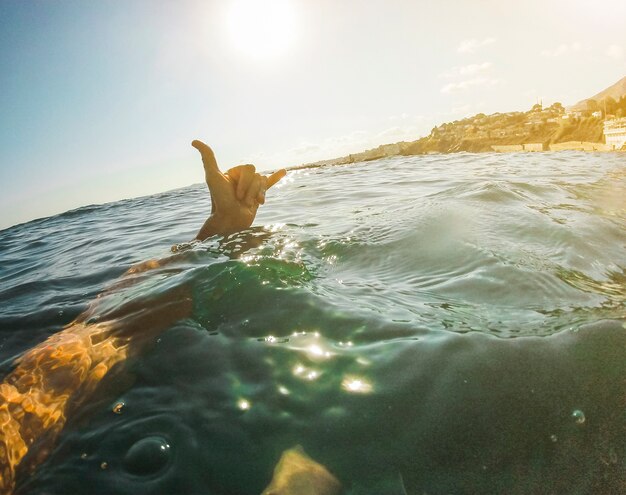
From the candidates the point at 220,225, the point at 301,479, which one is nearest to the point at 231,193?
the point at 220,225

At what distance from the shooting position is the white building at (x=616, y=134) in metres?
46.9

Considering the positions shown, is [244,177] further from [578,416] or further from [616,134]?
[616,134]

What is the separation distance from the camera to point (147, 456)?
4.95 ft

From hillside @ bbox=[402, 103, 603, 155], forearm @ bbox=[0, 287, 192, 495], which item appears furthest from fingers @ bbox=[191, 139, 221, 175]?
hillside @ bbox=[402, 103, 603, 155]

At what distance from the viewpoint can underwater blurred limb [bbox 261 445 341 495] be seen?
1.30 meters

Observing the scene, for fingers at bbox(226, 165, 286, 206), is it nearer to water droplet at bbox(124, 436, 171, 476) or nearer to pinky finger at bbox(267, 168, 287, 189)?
pinky finger at bbox(267, 168, 287, 189)

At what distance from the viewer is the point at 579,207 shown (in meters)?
5.07

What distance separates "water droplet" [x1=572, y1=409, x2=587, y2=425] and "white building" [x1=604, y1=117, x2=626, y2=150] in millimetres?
62103

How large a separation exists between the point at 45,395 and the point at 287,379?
1.57 metres

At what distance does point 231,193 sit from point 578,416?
411 centimetres

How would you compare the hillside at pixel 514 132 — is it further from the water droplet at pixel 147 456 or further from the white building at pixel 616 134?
the water droplet at pixel 147 456

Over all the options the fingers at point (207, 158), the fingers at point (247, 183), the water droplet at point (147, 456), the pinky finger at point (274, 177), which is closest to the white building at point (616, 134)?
the pinky finger at point (274, 177)

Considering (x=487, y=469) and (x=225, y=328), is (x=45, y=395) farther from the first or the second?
(x=487, y=469)

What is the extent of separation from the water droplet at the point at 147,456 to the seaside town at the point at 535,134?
3317 cm
